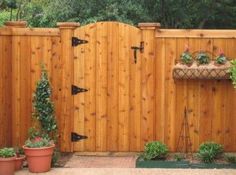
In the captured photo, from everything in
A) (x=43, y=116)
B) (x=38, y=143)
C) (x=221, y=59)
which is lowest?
(x=38, y=143)

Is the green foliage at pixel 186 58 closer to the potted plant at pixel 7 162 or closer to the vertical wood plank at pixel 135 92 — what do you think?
the vertical wood plank at pixel 135 92

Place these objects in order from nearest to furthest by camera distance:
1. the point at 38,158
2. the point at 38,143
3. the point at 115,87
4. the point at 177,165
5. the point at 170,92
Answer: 1. the point at 38,158
2. the point at 38,143
3. the point at 177,165
4. the point at 170,92
5. the point at 115,87

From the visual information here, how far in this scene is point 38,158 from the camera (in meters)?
7.95

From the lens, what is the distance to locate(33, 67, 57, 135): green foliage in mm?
8727

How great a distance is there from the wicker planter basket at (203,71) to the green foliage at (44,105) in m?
2.03

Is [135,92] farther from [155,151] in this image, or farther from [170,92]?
[155,151]

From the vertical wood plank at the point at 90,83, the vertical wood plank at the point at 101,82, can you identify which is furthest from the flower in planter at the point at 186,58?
the vertical wood plank at the point at 90,83

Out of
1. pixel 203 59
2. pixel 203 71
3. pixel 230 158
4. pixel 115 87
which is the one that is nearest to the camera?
pixel 230 158

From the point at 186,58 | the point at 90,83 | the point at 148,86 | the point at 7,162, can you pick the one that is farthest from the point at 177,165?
the point at 7,162

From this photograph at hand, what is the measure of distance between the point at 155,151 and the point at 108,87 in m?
1.33

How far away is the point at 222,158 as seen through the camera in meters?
8.77

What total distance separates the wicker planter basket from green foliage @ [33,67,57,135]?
2.03 meters

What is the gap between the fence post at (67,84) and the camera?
9203 mm

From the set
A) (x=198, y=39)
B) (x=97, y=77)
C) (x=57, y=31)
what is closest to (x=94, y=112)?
(x=97, y=77)
